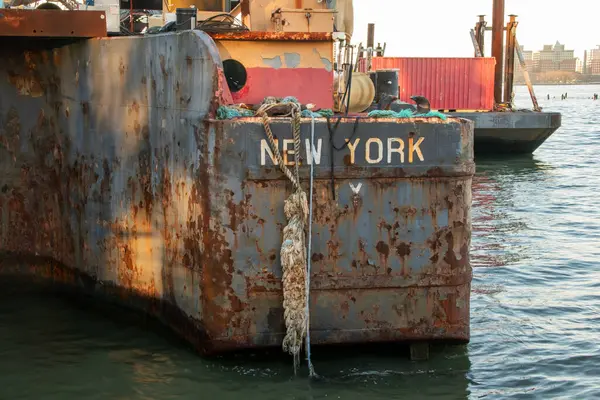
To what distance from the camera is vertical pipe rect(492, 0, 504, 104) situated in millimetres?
32344

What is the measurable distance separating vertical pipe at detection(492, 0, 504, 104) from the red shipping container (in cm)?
24

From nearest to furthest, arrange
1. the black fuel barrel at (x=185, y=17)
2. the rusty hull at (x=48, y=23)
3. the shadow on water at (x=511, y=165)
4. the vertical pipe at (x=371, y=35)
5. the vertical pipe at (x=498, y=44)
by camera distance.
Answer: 1. the rusty hull at (x=48, y=23)
2. the black fuel barrel at (x=185, y=17)
3. the shadow on water at (x=511, y=165)
4. the vertical pipe at (x=498, y=44)
5. the vertical pipe at (x=371, y=35)

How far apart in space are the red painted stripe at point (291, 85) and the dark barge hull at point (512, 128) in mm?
19494

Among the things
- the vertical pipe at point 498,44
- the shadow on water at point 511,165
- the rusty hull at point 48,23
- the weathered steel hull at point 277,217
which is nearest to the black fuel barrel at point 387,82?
the rusty hull at point 48,23

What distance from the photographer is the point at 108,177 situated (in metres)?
8.02

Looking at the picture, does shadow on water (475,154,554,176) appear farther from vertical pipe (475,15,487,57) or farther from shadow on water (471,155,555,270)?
vertical pipe (475,15,487,57)

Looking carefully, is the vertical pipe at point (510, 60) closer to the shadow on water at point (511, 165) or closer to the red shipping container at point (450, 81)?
the red shipping container at point (450, 81)

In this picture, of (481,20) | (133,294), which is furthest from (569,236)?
(481,20)

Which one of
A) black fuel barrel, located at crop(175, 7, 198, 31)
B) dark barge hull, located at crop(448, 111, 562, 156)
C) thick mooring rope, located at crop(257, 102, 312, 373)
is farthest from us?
dark barge hull, located at crop(448, 111, 562, 156)

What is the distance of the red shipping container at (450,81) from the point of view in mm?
32688

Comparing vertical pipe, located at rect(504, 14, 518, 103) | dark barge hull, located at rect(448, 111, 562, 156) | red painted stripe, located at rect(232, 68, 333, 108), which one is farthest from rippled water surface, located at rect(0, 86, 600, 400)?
vertical pipe, located at rect(504, 14, 518, 103)

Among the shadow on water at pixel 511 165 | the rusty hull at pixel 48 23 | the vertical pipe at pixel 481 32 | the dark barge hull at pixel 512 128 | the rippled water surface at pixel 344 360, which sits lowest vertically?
the shadow on water at pixel 511 165

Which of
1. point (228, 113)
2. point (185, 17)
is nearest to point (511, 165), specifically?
point (185, 17)

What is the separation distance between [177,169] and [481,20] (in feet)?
96.8
